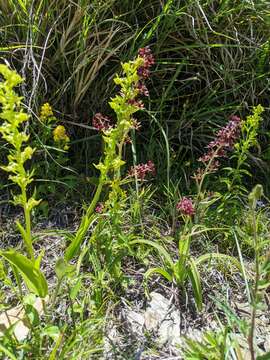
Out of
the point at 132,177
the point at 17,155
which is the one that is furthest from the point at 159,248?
the point at 17,155

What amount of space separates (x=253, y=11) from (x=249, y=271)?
1196 millimetres

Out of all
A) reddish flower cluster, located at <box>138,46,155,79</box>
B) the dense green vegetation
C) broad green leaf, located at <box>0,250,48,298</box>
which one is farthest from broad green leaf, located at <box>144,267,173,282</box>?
reddish flower cluster, located at <box>138,46,155,79</box>

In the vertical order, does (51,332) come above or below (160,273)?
above

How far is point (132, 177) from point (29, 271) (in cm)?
79

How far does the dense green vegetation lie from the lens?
1609 millimetres

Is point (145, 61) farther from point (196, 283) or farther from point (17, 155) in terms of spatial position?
point (196, 283)

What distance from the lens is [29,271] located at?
1.47 meters

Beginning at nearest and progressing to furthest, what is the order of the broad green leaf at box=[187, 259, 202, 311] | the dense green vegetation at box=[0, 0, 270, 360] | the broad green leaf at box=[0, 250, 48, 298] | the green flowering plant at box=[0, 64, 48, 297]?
the green flowering plant at box=[0, 64, 48, 297] < the broad green leaf at box=[0, 250, 48, 298] < the dense green vegetation at box=[0, 0, 270, 360] < the broad green leaf at box=[187, 259, 202, 311]

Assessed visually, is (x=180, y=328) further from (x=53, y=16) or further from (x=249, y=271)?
(x=53, y=16)

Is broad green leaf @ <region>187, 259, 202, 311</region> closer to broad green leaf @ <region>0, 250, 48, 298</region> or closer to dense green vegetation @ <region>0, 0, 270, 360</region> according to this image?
dense green vegetation @ <region>0, 0, 270, 360</region>

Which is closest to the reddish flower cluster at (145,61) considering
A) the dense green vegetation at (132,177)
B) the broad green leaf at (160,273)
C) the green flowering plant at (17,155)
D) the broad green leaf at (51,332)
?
the dense green vegetation at (132,177)

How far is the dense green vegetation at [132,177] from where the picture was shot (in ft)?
5.28

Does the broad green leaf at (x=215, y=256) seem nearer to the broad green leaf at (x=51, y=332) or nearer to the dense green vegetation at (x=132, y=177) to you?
the dense green vegetation at (x=132, y=177)

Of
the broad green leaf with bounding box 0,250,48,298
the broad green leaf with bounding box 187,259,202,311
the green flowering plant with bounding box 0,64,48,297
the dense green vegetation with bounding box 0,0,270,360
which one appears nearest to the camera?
the green flowering plant with bounding box 0,64,48,297
